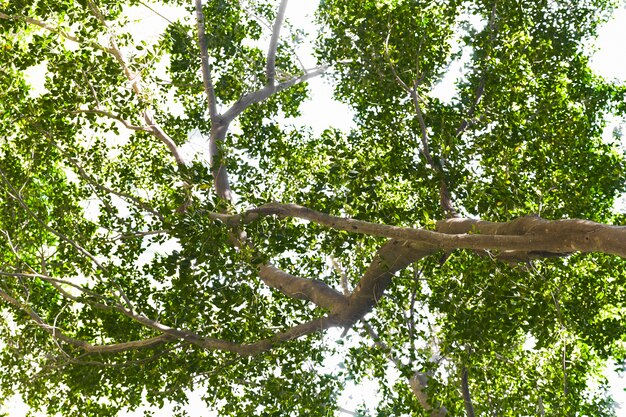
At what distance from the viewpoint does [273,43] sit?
11312 mm

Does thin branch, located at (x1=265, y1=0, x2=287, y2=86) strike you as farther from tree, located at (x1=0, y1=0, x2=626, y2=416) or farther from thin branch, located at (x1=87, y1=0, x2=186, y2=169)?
thin branch, located at (x1=87, y1=0, x2=186, y2=169)

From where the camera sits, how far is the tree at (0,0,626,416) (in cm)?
778

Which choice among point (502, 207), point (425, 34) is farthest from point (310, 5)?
point (502, 207)

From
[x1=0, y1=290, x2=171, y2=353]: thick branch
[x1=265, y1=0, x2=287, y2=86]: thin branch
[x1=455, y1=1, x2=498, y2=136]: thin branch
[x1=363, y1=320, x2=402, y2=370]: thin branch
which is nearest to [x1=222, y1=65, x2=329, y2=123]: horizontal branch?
[x1=265, y1=0, x2=287, y2=86]: thin branch

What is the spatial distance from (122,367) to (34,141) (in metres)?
4.01

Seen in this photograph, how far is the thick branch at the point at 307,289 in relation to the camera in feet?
27.5

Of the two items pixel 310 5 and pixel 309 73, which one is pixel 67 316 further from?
pixel 310 5

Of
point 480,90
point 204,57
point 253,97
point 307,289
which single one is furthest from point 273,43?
point 307,289

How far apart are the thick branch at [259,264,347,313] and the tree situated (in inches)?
1.2

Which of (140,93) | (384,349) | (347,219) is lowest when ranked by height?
(384,349)

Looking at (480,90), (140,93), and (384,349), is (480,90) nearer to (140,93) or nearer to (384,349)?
(384,349)

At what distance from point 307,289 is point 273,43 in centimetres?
502

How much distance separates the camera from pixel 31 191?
1123 cm

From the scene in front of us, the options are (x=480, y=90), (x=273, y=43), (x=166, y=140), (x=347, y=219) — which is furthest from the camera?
(x=273, y=43)
